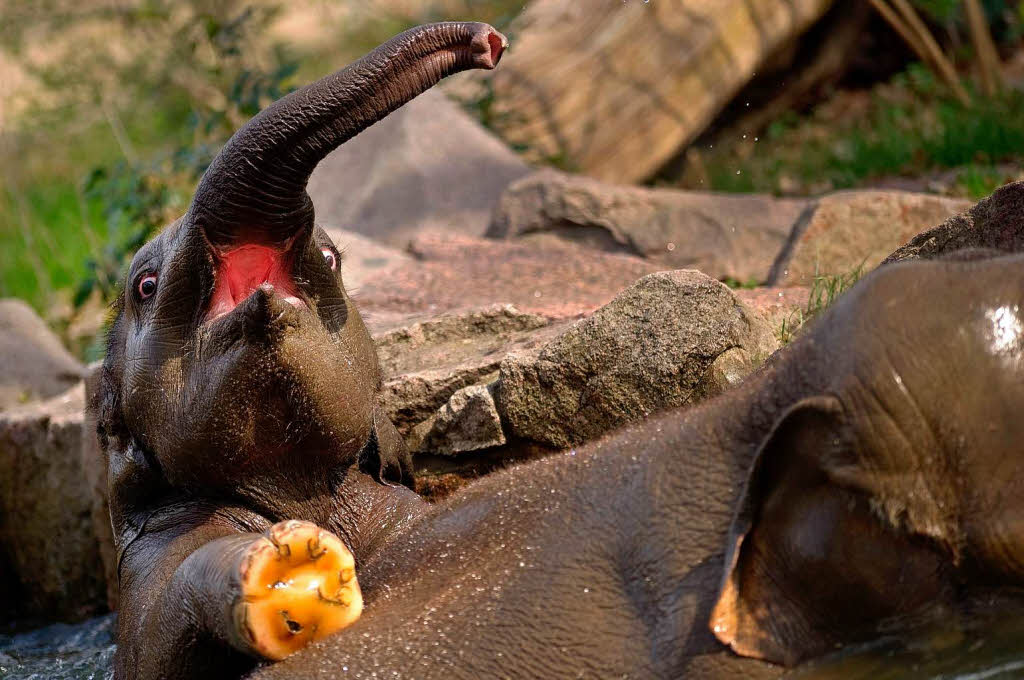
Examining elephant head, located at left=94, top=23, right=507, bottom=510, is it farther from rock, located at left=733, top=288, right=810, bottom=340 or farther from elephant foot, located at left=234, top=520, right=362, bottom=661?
rock, located at left=733, top=288, right=810, bottom=340

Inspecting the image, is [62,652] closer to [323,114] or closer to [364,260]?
[364,260]

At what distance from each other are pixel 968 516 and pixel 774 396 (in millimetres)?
363

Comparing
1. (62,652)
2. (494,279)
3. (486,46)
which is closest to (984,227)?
(486,46)

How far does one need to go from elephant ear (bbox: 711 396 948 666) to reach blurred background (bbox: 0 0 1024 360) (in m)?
5.42

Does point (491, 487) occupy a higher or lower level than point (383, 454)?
higher

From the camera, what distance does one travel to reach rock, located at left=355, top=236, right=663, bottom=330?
5.80m

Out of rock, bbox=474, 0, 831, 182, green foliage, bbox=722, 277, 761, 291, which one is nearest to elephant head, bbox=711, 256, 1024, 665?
green foliage, bbox=722, 277, 761, 291

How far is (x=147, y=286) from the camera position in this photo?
3758 millimetres

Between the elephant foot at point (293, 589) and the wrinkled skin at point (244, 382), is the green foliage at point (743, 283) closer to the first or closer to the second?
the wrinkled skin at point (244, 382)

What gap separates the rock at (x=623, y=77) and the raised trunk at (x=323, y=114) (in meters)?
6.86

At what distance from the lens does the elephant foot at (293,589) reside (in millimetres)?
2670

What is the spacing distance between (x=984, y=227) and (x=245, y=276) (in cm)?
190

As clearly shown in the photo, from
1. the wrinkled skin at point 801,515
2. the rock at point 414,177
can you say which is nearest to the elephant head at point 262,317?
the wrinkled skin at point 801,515

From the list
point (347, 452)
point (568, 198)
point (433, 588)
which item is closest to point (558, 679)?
point (433, 588)
